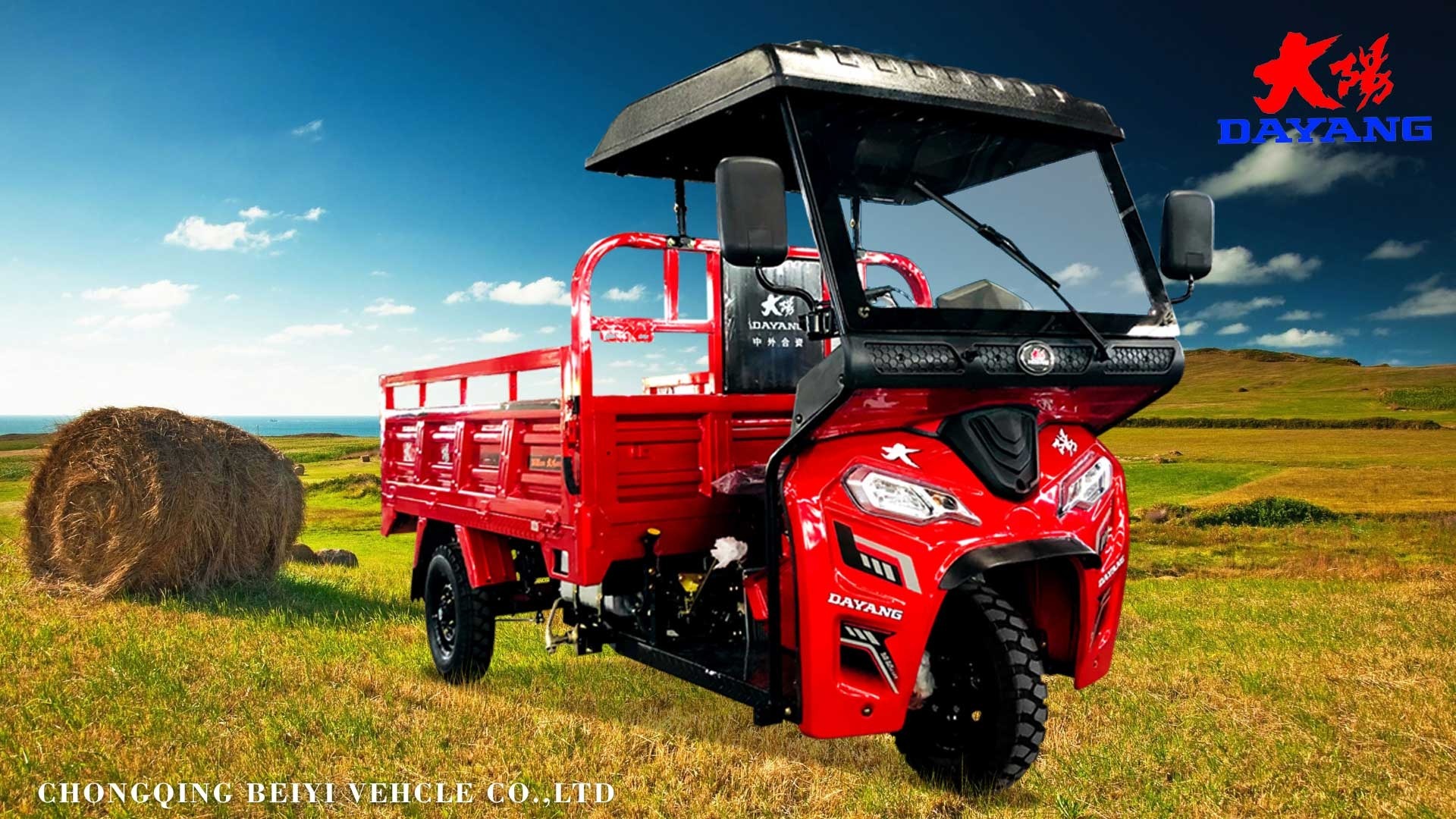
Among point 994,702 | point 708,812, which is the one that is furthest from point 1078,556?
point 708,812

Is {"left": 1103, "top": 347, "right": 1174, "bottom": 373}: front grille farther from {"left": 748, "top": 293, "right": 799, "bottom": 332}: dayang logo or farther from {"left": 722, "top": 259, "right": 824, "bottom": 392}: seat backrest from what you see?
{"left": 748, "top": 293, "right": 799, "bottom": 332}: dayang logo

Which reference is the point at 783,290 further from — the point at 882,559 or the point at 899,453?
the point at 882,559

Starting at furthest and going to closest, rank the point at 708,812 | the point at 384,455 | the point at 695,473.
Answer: the point at 384,455 < the point at 695,473 < the point at 708,812

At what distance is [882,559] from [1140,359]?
4.43ft

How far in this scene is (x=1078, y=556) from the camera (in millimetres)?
3900

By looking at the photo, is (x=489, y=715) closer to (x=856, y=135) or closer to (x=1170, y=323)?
(x=856, y=135)

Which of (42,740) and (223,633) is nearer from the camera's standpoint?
(42,740)

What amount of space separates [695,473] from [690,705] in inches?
52.6

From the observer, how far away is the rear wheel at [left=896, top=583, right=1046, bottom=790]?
12.2 ft

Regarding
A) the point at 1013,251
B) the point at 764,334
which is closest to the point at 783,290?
the point at 1013,251

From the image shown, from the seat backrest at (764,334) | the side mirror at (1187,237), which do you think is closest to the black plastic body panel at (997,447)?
the side mirror at (1187,237)

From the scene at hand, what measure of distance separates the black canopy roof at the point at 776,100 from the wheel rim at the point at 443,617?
2807mm

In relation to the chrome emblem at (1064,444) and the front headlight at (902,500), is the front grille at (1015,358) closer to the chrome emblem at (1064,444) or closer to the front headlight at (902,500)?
the chrome emblem at (1064,444)

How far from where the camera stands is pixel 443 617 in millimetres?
6473
